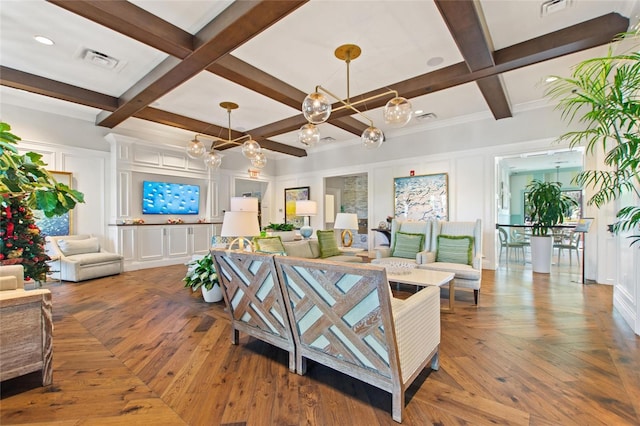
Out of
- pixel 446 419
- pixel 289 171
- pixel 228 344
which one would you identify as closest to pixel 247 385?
pixel 228 344

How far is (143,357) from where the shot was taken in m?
2.32

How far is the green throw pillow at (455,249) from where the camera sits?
3.98 meters

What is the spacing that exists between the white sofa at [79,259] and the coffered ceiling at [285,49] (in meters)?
2.37

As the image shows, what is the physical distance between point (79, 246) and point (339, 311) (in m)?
5.76

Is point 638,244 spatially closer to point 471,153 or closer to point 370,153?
point 471,153

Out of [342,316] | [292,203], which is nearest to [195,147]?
[342,316]

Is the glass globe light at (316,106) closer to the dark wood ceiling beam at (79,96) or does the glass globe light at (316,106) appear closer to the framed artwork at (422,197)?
the dark wood ceiling beam at (79,96)

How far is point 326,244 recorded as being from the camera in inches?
185

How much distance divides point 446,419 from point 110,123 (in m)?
6.81

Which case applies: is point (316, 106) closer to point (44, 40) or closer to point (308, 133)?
point (308, 133)

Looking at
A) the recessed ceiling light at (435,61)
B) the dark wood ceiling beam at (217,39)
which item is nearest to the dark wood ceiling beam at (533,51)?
the recessed ceiling light at (435,61)

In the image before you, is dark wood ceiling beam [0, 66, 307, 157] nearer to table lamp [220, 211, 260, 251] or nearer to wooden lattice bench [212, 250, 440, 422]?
table lamp [220, 211, 260, 251]

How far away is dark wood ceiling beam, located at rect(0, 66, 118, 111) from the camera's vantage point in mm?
3881

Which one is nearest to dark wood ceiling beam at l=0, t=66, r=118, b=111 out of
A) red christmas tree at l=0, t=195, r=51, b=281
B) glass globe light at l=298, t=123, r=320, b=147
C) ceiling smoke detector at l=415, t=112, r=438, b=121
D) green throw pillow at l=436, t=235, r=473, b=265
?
red christmas tree at l=0, t=195, r=51, b=281
